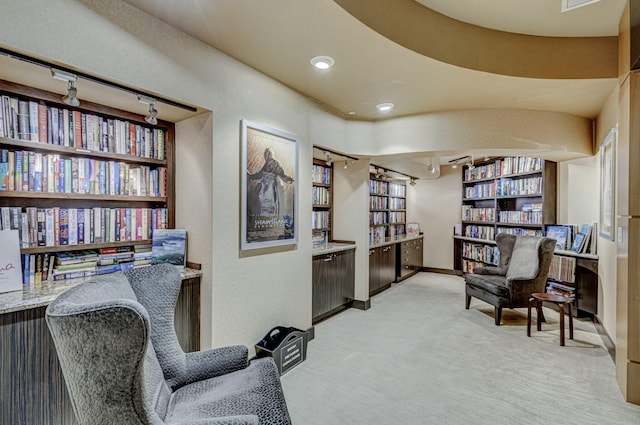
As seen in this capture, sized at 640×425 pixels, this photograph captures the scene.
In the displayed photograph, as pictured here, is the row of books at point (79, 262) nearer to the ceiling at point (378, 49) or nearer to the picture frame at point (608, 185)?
the ceiling at point (378, 49)

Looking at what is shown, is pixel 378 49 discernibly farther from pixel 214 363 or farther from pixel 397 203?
pixel 397 203

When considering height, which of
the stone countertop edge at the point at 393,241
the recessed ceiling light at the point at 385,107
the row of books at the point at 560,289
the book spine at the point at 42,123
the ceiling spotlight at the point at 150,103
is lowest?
the row of books at the point at 560,289

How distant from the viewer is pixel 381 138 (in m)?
4.07

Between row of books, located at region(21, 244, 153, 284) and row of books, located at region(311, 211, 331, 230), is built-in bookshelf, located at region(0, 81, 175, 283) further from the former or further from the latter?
row of books, located at region(311, 211, 331, 230)

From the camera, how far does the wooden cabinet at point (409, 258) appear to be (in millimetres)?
5836

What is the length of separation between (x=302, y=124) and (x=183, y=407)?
261cm

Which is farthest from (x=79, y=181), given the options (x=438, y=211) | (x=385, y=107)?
(x=438, y=211)

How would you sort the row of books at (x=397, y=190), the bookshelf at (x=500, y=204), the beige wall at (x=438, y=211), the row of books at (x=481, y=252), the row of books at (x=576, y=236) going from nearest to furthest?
1. the row of books at (x=576, y=236)
2. the bookshelf at (x=500, y=204)
3. the row of books at (x=481, y=252)
4. the row of books at (x=397, y=190)
5. the beige wall at (x=438, y=211)

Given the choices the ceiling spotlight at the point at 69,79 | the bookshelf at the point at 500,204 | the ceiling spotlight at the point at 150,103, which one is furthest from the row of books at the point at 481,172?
the ceiling spotlight at the point at 69,79

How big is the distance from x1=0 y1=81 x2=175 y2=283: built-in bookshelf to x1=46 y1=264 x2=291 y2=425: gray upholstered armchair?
793mm

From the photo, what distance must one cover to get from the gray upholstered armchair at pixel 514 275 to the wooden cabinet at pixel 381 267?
133cm

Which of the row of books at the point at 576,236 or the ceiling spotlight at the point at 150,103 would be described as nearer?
the ceiling spotlight at the point at 150,103

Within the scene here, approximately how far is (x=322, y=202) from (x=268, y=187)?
1.72 meters

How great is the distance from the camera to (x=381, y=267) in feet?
16.7
